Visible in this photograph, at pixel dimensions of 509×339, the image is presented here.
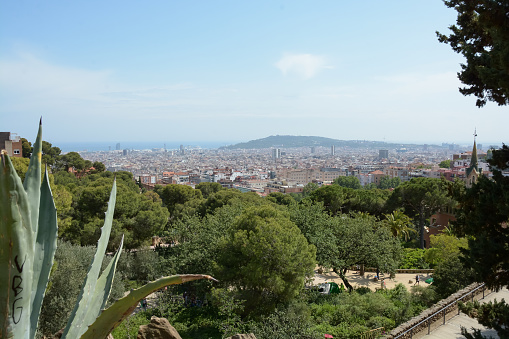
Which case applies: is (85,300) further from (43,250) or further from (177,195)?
(177,195)

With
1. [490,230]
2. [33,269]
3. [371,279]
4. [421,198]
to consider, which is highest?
[33,269]

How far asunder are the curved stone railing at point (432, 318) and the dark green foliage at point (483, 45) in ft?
12.6

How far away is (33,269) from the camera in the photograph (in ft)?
5.86

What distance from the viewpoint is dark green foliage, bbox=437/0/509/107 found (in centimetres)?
402

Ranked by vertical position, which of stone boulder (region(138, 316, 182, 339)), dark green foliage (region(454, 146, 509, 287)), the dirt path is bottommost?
the dirt path

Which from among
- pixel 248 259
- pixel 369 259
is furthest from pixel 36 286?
pixel 369 259

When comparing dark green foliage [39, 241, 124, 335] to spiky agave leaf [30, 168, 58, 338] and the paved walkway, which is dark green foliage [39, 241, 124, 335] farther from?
the paved walkway

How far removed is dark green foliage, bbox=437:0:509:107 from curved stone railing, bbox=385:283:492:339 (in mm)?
3827

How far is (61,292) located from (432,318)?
8.19 meters

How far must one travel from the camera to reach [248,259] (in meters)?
10.4

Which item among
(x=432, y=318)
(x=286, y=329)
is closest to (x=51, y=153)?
(x=286, y=329)

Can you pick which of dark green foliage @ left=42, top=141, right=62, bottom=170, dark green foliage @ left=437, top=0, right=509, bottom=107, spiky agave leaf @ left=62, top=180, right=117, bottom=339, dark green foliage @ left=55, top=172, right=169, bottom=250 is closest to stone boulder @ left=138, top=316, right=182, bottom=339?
spiky agave leaf @ left=62, top=180, right=117, bottom=339

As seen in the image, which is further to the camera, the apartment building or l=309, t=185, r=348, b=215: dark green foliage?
l=309, t=185, r=348, b=215: dark green foliage

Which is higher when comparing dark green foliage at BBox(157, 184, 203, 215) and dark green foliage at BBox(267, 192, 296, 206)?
dark green foliage at BBox(157, 184, 203, 215)
